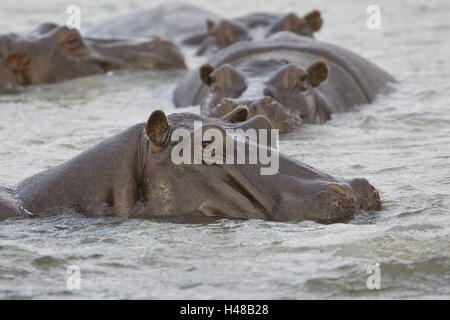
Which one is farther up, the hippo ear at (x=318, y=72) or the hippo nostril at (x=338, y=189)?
the hippo ear at (x=318, y=72)

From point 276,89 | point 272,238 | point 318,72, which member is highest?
point 318,72

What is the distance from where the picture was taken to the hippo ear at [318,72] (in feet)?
29.8

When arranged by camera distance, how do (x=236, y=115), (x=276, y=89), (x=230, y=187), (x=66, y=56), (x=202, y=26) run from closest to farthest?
(x=230, y=187) → (x=236, y=115) → (x=276, y=89) → (x=66, y=56) → (x=202, y=26)

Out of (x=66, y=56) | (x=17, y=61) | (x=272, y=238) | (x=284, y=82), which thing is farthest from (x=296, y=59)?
(x=272, y=238)

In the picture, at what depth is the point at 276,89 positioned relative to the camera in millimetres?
8844

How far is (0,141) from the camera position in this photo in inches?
340

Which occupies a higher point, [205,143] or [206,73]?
[206,73]

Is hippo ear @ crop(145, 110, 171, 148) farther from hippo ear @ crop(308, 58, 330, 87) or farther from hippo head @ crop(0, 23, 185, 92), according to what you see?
hippo head @ crop(0, 23, 185, 92)

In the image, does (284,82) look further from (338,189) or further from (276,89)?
(338,189)

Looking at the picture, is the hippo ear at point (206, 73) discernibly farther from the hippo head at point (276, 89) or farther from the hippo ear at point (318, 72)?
the hippo ear at point (318, 72)

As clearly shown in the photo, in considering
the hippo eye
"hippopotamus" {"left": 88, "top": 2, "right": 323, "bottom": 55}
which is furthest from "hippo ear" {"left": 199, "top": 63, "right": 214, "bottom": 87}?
the hippo eye

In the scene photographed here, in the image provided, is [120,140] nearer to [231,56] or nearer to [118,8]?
[231,56]

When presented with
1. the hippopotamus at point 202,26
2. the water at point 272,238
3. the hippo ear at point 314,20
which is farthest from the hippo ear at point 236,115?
the hippo ear at point 314,20

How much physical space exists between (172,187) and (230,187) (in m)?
0.31
